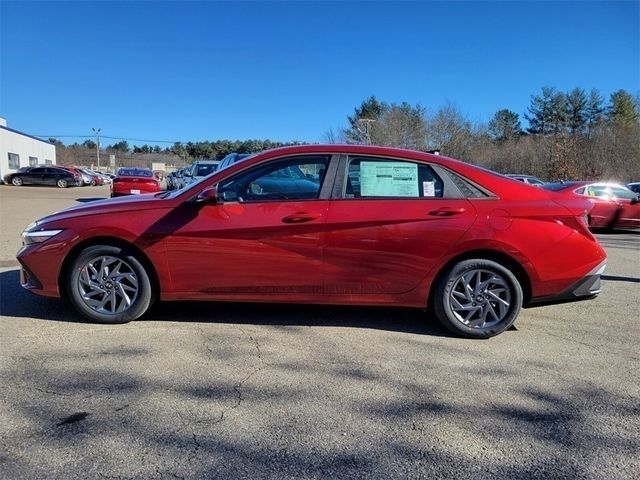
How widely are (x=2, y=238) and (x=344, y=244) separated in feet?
26.3

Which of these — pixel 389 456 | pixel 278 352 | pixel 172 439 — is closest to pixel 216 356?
pixel 278 352

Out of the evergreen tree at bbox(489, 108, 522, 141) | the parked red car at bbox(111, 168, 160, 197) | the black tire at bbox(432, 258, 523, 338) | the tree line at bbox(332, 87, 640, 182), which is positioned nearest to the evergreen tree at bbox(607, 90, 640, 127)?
the tree line at bbox(332, 87, 640, 182)

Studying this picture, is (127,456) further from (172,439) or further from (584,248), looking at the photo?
(584,248)

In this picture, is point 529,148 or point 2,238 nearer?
point 2,238

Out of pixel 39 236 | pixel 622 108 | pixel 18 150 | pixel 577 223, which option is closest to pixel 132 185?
pixel 39 236

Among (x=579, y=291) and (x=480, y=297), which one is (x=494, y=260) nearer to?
(x=480, y=297)

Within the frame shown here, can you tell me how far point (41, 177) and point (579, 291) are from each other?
136ft

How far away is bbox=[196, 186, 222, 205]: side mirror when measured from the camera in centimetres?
443

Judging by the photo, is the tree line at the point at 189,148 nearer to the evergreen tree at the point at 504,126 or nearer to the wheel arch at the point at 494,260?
the evergreen tree at the point at 504,126

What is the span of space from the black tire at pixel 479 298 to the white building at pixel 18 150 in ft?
149

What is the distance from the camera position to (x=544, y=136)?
156 ft

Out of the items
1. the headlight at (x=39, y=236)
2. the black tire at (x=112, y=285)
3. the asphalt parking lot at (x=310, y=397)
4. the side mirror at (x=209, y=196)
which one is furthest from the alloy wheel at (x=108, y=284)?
the side mirror at (x=209, y=196)

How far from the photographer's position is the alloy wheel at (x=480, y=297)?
4539mm

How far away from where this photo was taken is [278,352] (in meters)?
4.11
